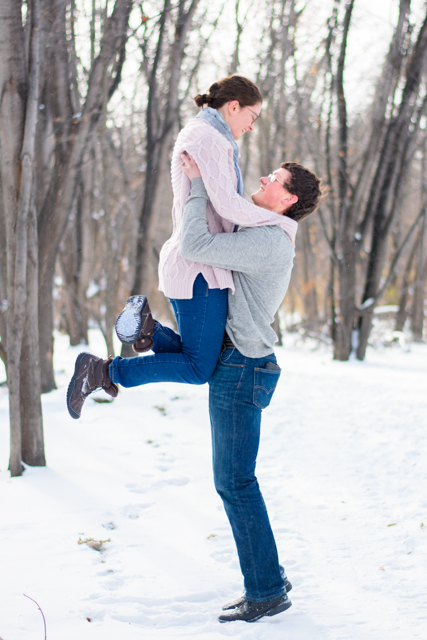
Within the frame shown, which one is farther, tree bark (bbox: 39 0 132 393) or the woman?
tree bark (bbox: 39 0 132 393)

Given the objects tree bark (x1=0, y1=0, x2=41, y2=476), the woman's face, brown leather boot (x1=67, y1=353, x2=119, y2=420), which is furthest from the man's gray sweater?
tree bark (x1=0, y1=0, x2=41, y2=476)

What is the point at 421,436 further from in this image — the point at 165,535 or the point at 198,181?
the point at 198,181

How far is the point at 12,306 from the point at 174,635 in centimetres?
232

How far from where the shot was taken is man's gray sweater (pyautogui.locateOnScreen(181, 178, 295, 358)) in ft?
7.00

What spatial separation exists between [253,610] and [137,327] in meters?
1.26

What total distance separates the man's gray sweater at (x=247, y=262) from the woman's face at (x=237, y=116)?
0.35 m

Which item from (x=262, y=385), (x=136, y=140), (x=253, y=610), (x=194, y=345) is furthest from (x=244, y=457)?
(x=136, y=140)

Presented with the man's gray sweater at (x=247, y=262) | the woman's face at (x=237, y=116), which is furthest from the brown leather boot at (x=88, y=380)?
the woman's face at (x=237, y=116)

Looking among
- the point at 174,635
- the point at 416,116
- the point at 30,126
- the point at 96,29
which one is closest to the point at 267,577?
the point at 174,635

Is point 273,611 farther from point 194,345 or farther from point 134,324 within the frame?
point 134,324

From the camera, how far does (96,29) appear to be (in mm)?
6672

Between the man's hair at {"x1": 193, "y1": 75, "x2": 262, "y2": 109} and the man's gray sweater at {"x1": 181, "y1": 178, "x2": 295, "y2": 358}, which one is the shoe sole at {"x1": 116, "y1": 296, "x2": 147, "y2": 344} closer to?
the man's gray sweater at {"x1": 181, "y1": 178, "x2": 295, "y2": 358}

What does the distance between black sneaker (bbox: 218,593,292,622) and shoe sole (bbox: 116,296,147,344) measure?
3.90 feet

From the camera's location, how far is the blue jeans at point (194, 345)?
2.22 meters
